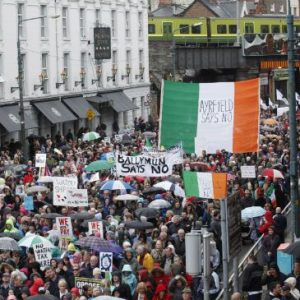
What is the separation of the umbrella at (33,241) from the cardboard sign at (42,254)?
0.44 feet

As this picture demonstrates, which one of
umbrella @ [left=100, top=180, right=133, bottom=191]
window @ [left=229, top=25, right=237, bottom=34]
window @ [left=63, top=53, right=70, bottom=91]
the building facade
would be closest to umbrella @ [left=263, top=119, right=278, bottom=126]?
the building facade

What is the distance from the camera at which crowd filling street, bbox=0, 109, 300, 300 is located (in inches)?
717

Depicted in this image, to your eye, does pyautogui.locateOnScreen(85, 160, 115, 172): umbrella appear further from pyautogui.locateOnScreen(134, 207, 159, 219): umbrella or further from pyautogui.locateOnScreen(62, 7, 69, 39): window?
pyautogui.locateOnScreen(62, 7, 69, 39): window

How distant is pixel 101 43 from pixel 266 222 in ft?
131

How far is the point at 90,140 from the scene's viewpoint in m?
45.9

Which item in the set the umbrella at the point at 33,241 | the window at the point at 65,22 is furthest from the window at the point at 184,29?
the umbrella at the point at 33,241

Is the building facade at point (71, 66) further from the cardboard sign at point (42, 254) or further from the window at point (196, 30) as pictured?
the cardboard sign at point (42, 254)

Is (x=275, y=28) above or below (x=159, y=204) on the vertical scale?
above

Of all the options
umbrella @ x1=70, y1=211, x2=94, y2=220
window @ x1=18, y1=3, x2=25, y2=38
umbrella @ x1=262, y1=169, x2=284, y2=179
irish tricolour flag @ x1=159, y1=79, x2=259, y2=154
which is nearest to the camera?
umbrella @ x1=70, y1=211, x2=94, y2=220

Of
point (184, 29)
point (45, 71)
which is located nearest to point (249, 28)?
point (184, 29)

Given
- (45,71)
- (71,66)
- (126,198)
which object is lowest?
(126,198)

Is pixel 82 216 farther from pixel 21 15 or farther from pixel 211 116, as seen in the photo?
pixel 21 15

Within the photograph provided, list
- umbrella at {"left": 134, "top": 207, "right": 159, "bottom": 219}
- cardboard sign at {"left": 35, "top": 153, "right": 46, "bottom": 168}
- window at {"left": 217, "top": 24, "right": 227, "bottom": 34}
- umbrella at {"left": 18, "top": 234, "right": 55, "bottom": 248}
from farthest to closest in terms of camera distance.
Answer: window at {"left": 217, "top": 24, "right": 227, "bottom": 34} < cardboard sign at {"left": 35, "top": 153, "right": 46, "bottom": 168} < umbrella at {"left": 134, "top": 207, "right": 159, "bottom": 219} < umbrella at {"left": 18, "top": 234, "right": 55, "bottom": 248}

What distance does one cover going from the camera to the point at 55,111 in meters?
56.3
